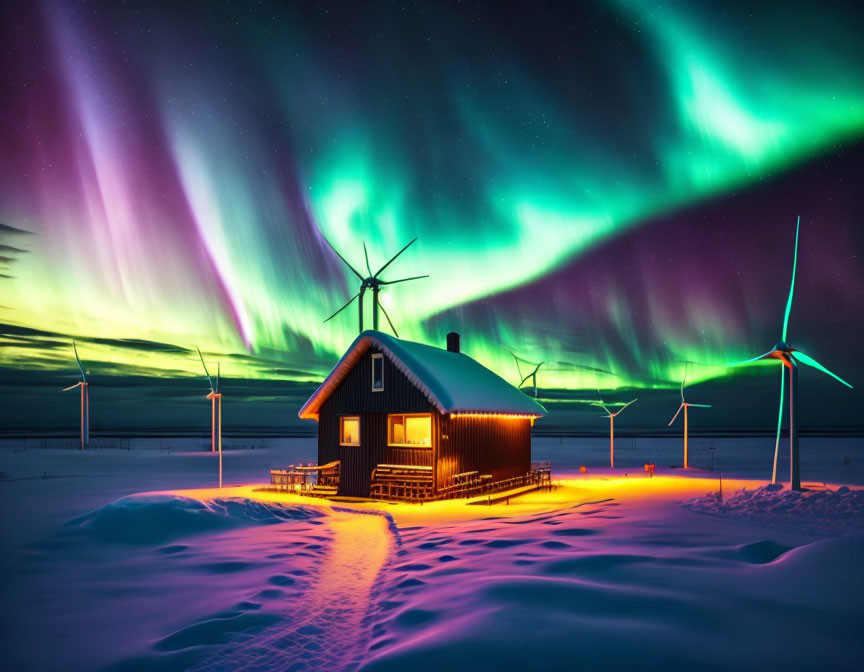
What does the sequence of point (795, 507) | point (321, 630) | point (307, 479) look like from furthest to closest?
point (307, 479), point (795, 507), point (321, 630)

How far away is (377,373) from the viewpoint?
86.3ft

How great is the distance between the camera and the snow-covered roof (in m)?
24.5

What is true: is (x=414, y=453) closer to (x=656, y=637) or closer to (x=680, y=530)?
(x=680, y=530)

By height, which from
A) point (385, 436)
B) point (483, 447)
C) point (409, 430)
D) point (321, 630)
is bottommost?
point (321, 630)

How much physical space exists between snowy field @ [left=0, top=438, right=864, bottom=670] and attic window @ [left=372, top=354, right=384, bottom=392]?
773 cm

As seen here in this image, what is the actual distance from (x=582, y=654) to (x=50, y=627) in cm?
820

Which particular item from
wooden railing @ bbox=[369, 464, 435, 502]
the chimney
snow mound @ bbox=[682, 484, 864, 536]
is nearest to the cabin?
wooden railing @ bbox=[369, 464, 435, 502]

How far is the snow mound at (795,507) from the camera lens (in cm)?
1537

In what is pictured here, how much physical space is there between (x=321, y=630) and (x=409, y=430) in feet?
71.1

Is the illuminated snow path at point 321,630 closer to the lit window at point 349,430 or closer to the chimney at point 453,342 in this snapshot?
the lit window at point 349,430

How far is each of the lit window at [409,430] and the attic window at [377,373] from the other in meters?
1.46

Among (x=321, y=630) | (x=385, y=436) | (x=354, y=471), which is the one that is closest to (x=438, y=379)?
(x=385, y=436)

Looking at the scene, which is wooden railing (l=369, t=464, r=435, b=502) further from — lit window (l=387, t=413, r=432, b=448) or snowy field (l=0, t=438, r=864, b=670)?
snowy field (l=0, t=438, r=864, b=670)

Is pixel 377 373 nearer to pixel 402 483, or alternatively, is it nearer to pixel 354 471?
pixel 354 471
